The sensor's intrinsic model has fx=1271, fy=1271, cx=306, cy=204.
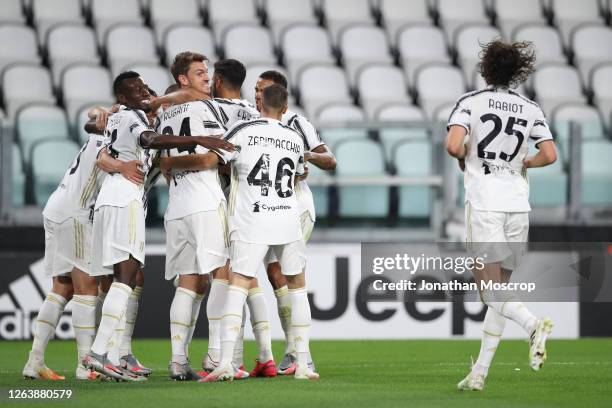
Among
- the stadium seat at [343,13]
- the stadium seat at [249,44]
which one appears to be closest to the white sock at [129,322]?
the stadium seat at [249,44]

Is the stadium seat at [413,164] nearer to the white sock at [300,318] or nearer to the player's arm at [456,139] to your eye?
the white sock at [300,318]

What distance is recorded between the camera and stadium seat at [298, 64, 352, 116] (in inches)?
587

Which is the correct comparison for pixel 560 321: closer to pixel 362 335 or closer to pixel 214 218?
pixel 362 335

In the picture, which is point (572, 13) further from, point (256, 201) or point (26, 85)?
point (256, 201)

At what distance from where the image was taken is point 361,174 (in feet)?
41.2

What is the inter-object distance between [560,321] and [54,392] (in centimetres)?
682

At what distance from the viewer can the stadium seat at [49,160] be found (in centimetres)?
1216

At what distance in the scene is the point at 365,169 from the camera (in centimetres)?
1252

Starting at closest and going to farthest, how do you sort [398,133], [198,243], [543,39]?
[198,243] < [398,133] < [543,39]

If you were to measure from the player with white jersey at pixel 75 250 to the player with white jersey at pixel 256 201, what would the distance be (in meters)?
1.13

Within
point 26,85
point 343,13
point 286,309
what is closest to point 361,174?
point 286,309

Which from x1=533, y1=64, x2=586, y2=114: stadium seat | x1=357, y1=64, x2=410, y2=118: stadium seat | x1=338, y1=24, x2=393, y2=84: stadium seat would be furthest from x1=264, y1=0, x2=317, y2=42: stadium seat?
x1=533, y1=64, x2=586, y2=114: stadium seat

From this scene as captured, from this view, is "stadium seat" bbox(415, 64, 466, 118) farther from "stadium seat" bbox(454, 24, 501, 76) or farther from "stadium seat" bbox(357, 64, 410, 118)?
"stadium seat" bbox(454, 24, 501, 76)

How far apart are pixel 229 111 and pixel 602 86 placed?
829cm
